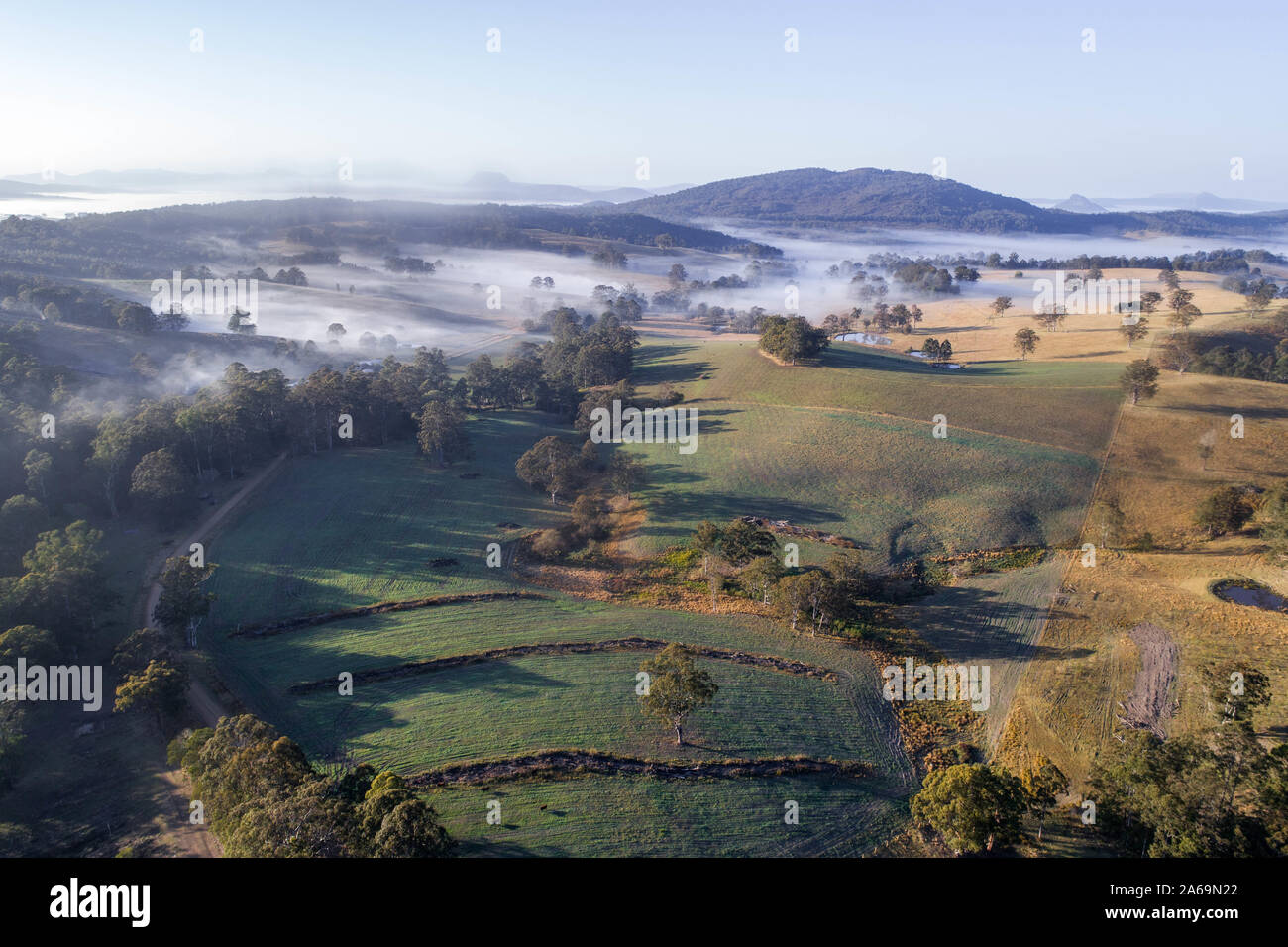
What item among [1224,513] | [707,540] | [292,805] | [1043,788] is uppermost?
[1224,513]

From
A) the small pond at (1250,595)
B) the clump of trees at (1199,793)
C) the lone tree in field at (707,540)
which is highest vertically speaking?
the lone tree in field at (707,540)

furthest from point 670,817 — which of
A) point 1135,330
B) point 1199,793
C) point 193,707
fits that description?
point 1135,330

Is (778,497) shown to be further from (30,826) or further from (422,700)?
(30,826)

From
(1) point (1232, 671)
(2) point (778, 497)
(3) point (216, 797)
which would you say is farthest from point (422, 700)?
(1) point (1232, 671)

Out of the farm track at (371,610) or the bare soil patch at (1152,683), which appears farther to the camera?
the farm track at (371,610)

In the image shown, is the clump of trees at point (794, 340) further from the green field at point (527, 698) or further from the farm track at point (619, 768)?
the farm track at point (619, 768)

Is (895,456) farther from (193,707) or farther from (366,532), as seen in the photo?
(193,707)

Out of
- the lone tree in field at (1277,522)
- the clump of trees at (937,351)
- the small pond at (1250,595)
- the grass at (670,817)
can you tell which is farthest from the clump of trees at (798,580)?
the clump of trees at (937,351)
